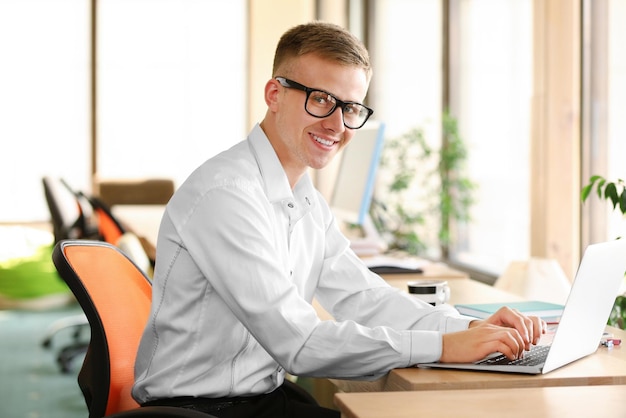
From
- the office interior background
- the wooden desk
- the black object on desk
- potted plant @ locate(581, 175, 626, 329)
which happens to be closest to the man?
the wooden desk

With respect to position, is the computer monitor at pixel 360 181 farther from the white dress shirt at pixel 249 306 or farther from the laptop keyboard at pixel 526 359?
the laptop keyboard at pixel 526 359

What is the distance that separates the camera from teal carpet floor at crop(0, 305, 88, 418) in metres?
3.82

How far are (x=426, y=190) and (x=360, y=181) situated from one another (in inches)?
84.3

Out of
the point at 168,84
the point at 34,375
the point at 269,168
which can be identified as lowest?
the point at 34,375

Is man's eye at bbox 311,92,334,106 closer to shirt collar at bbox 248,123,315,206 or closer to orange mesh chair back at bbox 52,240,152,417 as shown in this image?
shirt collar at bbox 248,123,315,206

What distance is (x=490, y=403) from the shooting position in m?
1.28

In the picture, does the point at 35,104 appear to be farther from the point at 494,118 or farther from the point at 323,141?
the point at 323,141

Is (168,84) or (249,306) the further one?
(168,84)

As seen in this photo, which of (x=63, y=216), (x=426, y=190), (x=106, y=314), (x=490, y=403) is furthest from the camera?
(x=426, y=190)

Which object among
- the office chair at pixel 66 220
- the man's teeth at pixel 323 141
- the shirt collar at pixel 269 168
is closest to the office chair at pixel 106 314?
the shirt collar at pixel 269 168

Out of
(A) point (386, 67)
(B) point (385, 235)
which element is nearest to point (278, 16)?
(A) point (386, 67)

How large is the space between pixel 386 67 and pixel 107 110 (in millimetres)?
3615

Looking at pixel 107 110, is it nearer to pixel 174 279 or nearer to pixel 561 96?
pixel 561 96

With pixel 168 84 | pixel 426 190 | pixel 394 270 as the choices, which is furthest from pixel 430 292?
pixel 168 84
